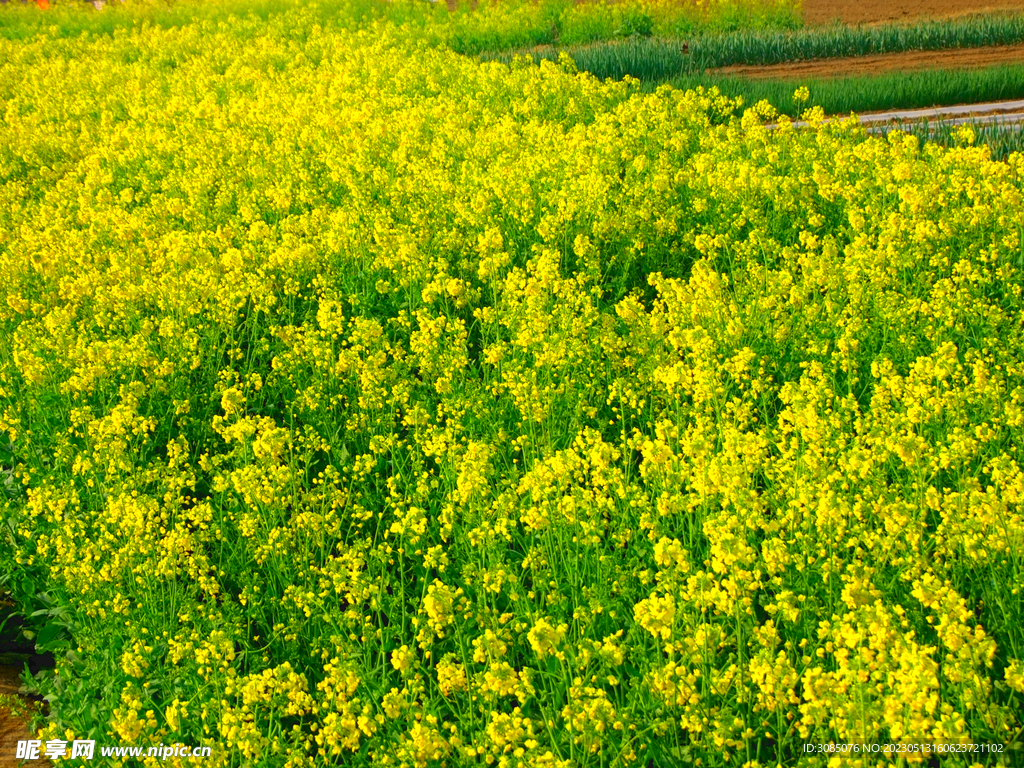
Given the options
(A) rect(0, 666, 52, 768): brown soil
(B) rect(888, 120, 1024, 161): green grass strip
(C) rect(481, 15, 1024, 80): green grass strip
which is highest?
(C) rect(481, 15, 1024, 80): green grass strip

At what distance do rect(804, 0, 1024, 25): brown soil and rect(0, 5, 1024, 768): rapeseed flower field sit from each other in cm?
954

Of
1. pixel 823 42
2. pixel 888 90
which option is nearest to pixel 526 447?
pixel 888 90

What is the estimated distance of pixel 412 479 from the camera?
4.75m

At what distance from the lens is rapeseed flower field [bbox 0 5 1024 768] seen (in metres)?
3.16

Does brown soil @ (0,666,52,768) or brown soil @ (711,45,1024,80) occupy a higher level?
brown soil @ (711,45,1024,80)

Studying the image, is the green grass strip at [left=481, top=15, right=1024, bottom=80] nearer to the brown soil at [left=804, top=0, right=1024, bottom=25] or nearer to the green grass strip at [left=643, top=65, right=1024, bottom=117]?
the brown soil at [left=804, top=0, right=1024, bottom=25]

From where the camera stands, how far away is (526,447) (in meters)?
4.71

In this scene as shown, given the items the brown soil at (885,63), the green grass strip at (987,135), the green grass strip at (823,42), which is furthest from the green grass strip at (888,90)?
the green grass strip at (823,42)

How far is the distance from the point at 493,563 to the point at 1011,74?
10553mm

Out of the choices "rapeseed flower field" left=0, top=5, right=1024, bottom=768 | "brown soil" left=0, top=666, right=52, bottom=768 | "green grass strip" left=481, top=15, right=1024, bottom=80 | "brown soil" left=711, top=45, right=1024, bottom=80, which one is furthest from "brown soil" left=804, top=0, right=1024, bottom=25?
"brown soil" left=0, top=666, right=52, bottom=768

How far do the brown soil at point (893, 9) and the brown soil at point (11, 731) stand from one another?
15742mm

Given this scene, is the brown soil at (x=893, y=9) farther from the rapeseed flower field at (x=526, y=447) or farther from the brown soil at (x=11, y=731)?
the brown soil at (x=11, y=731)

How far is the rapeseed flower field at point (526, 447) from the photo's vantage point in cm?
316

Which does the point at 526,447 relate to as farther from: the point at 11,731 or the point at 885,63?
the point at 885,63
